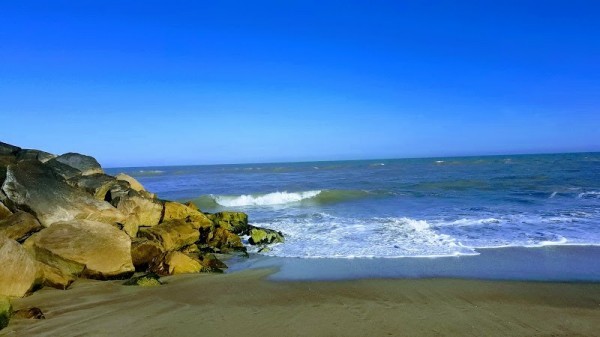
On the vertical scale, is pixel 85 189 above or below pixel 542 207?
above

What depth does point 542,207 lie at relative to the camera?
1809 cm

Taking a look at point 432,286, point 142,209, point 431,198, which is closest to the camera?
point 432,286

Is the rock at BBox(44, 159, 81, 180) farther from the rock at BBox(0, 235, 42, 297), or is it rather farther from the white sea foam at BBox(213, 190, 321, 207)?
the white sea foam at BBox(213, 190, 321, 207)

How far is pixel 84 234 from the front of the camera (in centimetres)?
828

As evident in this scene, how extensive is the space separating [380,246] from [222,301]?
Result: 5.64 m

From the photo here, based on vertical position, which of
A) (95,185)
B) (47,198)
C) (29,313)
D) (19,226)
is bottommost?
(29,313)

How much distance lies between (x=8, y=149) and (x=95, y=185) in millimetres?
2862

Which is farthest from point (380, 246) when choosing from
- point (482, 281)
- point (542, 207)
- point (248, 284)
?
point (542, 207)

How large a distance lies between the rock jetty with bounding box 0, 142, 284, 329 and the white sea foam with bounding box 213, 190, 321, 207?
Answer: 525 inches

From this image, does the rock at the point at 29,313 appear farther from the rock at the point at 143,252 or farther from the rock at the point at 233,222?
the rock at the point at 233,222

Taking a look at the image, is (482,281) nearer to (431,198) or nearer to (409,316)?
(409,316)

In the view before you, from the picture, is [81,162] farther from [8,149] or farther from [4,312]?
[4,312]

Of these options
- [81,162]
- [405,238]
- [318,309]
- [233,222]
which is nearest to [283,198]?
[233,222]

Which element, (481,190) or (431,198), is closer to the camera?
(431,198)
